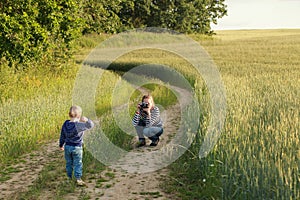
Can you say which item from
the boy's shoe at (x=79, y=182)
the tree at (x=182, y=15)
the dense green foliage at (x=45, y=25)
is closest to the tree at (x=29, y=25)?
the dense green foliage at (x=45, y=25)

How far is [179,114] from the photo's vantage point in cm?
1262

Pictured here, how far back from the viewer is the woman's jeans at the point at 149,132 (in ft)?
29.0

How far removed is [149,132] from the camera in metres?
8.84

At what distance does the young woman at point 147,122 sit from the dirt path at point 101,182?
43cm

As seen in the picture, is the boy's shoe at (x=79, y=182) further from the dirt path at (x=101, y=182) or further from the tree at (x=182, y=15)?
the tree at (x=182, y=15)

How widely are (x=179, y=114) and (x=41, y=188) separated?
6.80m

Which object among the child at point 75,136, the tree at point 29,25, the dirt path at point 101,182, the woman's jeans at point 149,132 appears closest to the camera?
the dirt path at point 101,182

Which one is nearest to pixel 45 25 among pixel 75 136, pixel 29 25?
pixel 29 25

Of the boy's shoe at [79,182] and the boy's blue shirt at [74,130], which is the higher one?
the boy's blue shirt at [74,130]

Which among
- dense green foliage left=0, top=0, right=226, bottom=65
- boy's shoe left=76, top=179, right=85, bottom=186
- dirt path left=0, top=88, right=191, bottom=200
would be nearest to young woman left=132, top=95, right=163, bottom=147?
dirt path left=0, top=88, right=191, bottom=200

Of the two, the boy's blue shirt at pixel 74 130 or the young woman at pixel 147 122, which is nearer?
the boy's blue shirt at pixel 74 130

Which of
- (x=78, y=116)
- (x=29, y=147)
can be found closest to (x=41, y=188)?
(x=78, y=116)

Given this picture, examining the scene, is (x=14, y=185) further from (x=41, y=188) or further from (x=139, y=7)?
(x=139, y=7)

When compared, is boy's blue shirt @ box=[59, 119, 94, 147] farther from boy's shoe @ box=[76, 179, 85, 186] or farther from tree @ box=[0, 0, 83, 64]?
tree @ box=[0, 0, 83, 64]
